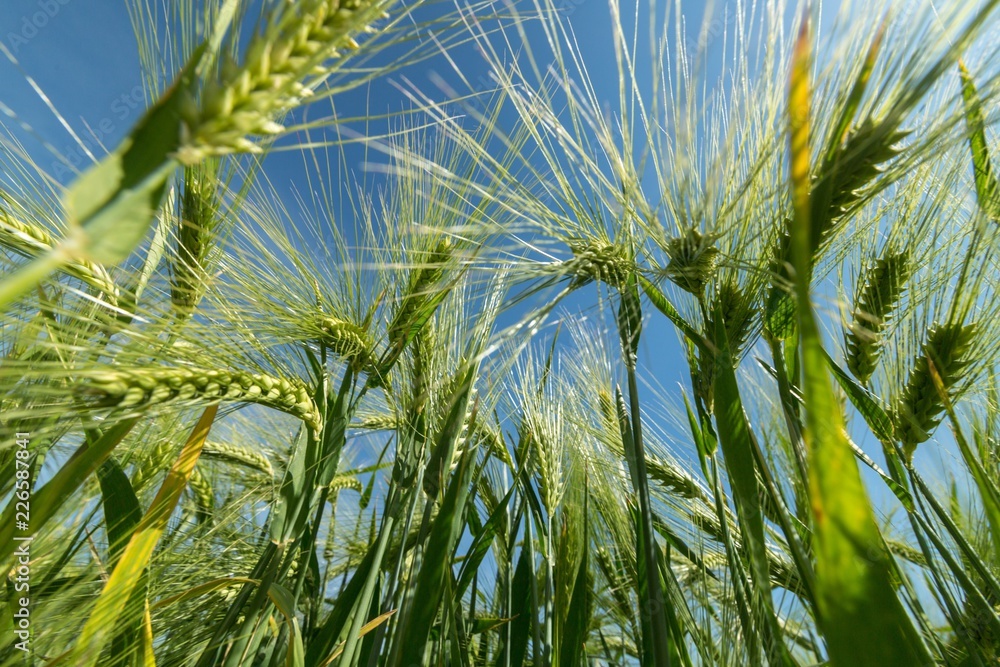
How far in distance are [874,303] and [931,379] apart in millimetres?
146

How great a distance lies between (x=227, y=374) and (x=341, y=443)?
0.29 metres

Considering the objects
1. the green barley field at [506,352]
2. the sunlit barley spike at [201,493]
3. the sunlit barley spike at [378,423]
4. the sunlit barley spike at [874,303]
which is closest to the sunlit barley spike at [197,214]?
the green barley field at [506,352]

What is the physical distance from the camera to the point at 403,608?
85 centimetres

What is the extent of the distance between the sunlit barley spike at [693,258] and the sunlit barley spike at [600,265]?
8 centimetres

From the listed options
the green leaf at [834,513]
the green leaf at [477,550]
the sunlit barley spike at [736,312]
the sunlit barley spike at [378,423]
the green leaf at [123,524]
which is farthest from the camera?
the sunlit barley spike at [378,423]

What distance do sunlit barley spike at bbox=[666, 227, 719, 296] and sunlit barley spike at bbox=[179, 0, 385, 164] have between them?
20.6 inches

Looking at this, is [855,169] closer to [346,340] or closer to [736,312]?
[736,312]

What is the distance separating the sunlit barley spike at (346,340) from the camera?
3.31 feet

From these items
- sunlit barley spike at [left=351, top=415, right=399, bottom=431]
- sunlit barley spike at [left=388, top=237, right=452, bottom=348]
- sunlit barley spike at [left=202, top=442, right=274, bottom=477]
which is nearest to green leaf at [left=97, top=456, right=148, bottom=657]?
sunlit barley spike at [left=388, top=237, right=452, bottom=348]

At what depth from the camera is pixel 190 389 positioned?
59cm

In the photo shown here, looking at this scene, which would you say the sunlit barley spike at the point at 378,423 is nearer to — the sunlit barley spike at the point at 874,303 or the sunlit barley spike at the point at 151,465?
the sunlit barley spike at the point at 151,465

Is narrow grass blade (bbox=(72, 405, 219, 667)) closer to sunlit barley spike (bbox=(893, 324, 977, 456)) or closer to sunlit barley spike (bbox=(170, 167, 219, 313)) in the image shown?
sunlit barley spike (bbox=(170, 167, 219, 313))

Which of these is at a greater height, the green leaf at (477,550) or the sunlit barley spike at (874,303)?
the sunlit barley spike at (874,303)

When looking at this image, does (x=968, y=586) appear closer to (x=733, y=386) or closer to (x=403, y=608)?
(x=733, y=386)
